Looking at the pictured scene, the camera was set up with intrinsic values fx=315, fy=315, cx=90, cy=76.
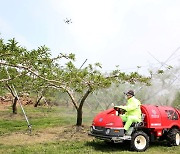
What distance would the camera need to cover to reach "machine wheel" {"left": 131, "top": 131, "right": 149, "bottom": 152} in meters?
9.65

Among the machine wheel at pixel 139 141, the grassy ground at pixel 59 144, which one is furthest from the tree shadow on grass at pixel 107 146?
the machine wheel at pixel 139 141

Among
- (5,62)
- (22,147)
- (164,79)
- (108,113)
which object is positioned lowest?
(22,147)

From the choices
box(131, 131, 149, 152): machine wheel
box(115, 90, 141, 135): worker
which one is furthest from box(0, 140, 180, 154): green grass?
box(115, 90, 141, 135): worker

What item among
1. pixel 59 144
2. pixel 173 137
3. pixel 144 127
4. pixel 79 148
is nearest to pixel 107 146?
pixel 79 148

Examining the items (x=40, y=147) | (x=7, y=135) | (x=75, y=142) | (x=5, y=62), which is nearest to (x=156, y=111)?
(x=75, y=142)

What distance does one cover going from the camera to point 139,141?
9883mm

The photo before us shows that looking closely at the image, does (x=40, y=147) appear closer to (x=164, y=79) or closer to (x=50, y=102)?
(x=164, y=79)

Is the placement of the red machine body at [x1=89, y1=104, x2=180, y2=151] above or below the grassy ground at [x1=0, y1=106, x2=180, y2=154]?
above

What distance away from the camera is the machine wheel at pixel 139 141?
31.7 feet

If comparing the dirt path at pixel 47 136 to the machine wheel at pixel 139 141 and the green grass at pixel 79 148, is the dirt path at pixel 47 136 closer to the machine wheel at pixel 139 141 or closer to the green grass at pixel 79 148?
the green grass at pixel 79 148

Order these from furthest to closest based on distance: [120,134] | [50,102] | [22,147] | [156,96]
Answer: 1. [50,102]
2. [156,96]
3. [22,147]
4. [120,134]

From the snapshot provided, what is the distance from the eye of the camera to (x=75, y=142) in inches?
432

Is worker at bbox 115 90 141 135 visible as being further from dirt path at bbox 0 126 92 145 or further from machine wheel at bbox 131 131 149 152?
dirt path at bbox 0 126 92 145

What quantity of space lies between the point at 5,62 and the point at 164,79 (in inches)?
860
